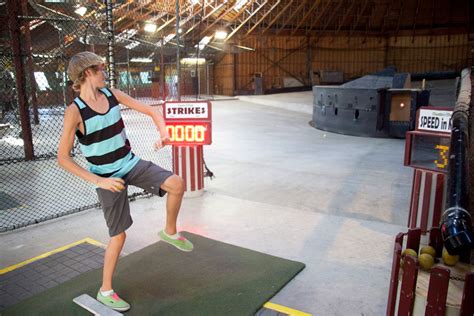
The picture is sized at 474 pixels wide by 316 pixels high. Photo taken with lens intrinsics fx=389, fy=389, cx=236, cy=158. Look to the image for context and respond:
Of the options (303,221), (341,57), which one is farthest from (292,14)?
(303,221)

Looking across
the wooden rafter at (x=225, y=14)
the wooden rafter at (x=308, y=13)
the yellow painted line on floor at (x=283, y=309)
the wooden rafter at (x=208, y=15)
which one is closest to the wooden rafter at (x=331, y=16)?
the wooden rafter at (x=308, y=13)

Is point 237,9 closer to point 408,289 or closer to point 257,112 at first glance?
point 257,112

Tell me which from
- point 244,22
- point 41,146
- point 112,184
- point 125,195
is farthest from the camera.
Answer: point 244,22

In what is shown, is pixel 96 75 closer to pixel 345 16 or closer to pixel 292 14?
pixel 292 14

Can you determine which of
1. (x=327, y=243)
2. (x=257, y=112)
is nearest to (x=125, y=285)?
(x=327, y=243)

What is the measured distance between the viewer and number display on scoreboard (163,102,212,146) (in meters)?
5.45

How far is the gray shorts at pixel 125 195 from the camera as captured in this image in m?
2.86

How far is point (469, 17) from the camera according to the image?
27.6 m

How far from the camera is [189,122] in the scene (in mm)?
5473

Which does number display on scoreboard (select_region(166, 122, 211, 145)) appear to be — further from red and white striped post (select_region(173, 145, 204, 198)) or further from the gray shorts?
the gray shorts

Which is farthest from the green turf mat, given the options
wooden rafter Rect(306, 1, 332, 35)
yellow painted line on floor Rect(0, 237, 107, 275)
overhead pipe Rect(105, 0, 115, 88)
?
wooden rafter Rect(306, 1, 332, 35)

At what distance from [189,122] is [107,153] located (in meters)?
2.67

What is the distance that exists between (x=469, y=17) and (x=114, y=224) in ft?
105

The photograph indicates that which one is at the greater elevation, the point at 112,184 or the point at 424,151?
the point at 112,184
